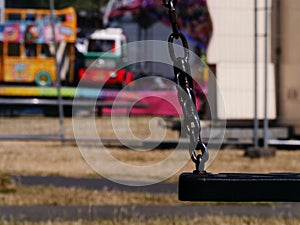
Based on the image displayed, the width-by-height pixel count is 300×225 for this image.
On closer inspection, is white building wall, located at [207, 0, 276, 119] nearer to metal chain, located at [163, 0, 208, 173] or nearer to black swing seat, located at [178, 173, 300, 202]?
metal chain, located at [163, 0, 208, 173]

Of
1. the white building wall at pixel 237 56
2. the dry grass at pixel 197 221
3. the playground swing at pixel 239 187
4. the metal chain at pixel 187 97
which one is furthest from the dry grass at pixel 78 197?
the white building wall at pixel 237 56

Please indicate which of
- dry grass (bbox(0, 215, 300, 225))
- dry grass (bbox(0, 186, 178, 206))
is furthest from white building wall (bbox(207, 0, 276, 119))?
dry grass (bbox(0, 215, 300, 225))

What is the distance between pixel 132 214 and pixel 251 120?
23.9 feet

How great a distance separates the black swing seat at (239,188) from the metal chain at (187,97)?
122 millimetres

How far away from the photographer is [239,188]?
3764mm

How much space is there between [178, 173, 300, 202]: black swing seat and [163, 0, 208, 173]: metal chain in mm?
122

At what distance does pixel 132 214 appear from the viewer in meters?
7.05

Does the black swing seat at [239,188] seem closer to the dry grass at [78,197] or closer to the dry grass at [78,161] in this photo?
the dry grass at [78,197]

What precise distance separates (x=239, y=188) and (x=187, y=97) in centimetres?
47

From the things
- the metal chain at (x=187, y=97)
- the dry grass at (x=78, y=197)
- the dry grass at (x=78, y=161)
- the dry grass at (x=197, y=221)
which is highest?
the metal chain at (x=187, y=97)

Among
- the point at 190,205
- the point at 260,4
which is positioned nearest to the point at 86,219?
the point at 190,205

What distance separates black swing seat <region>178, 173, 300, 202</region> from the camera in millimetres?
3766

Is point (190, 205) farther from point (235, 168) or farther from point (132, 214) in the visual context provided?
point (235, 168)

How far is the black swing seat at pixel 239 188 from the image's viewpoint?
12.4ft
